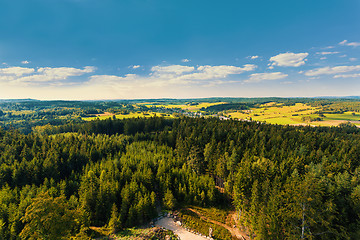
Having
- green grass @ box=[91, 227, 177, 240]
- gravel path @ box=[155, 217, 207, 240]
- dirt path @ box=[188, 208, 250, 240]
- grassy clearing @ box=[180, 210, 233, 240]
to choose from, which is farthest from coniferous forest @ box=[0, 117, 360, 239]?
grassy clearing @ box=[180, 210, 233, 240]

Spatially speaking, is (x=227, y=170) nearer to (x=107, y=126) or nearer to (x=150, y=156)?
(x=150, y=156)

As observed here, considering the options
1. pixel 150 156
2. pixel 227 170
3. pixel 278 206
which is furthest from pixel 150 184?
pixel 278 206

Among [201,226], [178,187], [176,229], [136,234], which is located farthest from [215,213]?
[136,234]

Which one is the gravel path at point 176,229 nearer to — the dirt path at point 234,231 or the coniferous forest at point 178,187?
the coniferous forest at point 178,187

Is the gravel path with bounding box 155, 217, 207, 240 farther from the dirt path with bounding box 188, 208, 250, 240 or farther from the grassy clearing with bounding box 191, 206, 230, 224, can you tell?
the grassy clearing with bounding box 191, 206, 230, 224

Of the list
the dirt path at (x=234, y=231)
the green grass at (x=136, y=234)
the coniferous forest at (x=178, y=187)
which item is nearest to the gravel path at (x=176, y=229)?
the green grass at (x=136, y=234)

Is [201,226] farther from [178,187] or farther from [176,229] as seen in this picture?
[178,187]
